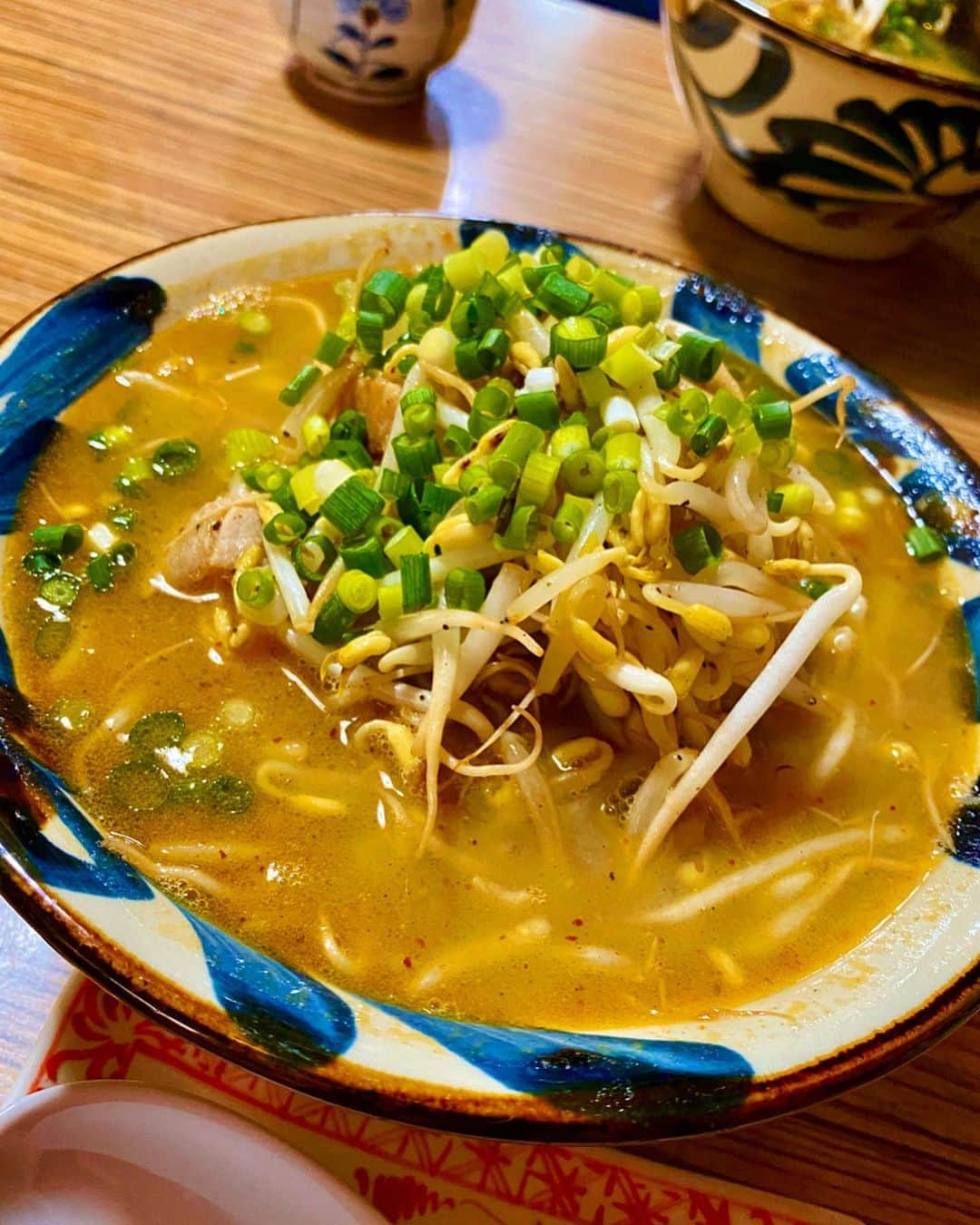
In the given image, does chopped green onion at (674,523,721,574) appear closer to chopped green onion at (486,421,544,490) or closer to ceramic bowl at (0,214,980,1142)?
chopped green onion at (486,421,544,490)

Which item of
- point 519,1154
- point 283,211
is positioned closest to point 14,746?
point 519,1154

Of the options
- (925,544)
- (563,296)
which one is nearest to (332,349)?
(563,296)

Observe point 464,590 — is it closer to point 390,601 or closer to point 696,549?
point 390,601

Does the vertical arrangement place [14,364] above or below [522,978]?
above

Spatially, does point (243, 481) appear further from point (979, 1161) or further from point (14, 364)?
point (979, 1161)

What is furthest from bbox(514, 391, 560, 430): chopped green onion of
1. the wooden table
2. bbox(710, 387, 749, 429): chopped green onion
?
the wooden table

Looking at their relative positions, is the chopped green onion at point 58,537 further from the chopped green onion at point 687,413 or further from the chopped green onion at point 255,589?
the chopped green onion at point 687,413
